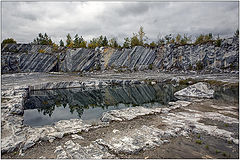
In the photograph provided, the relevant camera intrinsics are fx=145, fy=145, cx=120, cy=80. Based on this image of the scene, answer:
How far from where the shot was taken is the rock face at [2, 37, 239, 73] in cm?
5168

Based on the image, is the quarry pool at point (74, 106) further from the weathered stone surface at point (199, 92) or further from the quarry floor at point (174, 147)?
the quarry floor at point (174, 147)

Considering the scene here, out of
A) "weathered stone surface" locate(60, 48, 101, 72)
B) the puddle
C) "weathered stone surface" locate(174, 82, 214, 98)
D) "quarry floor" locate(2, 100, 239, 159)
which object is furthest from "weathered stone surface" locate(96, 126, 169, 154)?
"weathered stone surface" locate(60, 48, 101, 72)

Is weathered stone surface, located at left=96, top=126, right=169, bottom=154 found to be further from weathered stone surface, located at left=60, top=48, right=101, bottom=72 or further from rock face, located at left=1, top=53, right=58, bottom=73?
rock face, located at left=1, top=53, right=58, bottom=73

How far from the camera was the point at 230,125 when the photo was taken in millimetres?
11086

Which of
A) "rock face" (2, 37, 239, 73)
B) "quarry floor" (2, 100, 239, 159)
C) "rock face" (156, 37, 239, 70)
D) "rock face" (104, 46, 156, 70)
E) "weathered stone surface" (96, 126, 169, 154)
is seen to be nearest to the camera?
"quarry floor" (2, 100, 239, 159)

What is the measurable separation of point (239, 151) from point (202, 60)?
166ft

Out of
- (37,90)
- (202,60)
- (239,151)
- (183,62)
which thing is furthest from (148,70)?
(239,151)

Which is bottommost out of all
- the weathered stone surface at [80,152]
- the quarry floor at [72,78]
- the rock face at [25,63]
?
the weathered stone surface at [80,152]

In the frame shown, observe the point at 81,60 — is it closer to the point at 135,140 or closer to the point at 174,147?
the point at 135,140

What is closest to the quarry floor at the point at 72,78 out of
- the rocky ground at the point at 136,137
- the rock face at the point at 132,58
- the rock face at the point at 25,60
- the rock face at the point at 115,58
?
the rock face at the point at 115,58

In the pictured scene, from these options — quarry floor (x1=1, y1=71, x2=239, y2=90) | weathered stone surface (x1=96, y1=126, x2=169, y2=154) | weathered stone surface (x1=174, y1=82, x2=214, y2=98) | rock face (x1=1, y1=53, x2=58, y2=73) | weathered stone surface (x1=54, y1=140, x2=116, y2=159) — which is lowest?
weathered stone surface (x1=54, y1=140, x2=116, y2=159)

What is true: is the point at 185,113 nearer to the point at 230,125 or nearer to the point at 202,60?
the point at 230,125

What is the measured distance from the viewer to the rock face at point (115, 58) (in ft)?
170

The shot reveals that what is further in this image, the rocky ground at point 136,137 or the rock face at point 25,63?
the rock face at point 25,63
